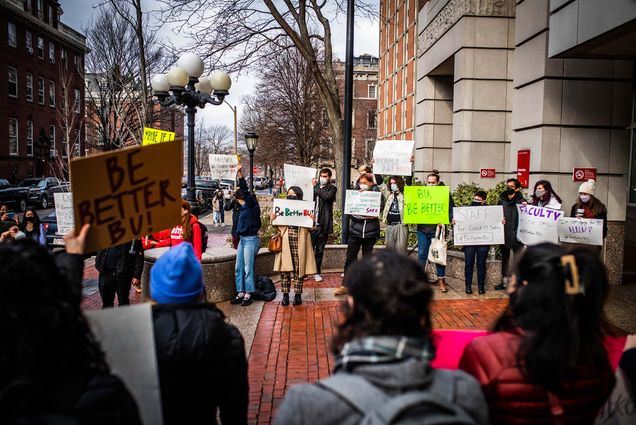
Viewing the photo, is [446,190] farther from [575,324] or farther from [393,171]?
[575,324]

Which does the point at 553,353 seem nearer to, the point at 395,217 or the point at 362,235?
the point at 362,235

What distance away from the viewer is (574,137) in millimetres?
9766

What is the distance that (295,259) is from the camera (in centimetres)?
821

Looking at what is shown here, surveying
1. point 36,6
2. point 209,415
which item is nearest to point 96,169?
point 209,415

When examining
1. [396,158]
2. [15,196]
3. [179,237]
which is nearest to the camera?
[179,237]

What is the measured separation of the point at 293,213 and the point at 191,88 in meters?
4.72

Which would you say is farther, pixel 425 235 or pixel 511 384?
pixel 425 235

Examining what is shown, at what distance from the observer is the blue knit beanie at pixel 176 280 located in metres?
2.62

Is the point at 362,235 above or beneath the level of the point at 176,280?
beneath

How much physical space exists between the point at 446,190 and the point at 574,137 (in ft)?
9.04

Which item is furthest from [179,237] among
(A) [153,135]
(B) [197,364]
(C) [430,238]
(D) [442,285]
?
(B) [197,364]

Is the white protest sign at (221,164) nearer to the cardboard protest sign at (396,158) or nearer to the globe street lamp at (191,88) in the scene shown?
the globe street lamp at (191,88)

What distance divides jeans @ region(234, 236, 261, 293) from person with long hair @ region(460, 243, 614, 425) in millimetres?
6204

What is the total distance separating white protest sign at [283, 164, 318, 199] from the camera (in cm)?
947
